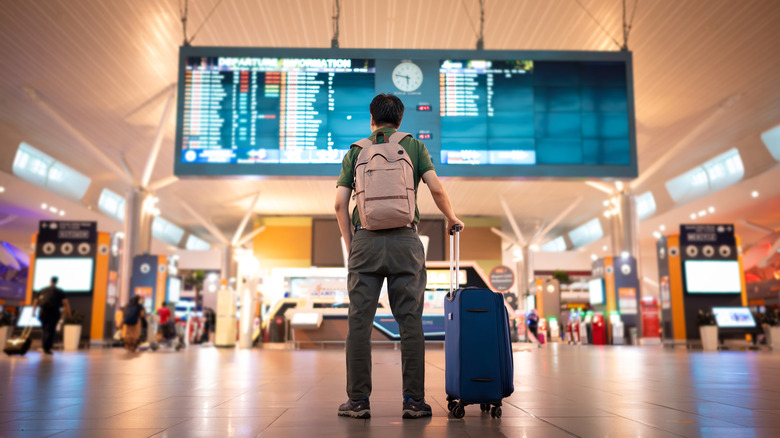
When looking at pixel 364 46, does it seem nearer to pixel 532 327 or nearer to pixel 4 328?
pixel 532 327

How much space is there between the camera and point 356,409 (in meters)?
3.10

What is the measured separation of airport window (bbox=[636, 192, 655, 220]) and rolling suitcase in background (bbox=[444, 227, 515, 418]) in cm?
3004

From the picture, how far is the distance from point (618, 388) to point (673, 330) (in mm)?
16102

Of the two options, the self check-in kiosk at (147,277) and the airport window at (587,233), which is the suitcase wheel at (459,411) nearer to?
the self check-in kiosk at (147,277)

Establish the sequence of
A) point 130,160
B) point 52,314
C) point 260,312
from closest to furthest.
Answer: point 52,314
point 260,312
point 130,160

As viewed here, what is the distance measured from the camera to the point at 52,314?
41.5 feet

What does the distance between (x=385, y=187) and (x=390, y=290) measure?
53cm

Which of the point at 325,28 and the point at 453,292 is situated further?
the point at 325,28

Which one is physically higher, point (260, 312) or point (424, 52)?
point (424, 52)

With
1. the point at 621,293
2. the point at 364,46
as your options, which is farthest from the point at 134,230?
the point at 621,293

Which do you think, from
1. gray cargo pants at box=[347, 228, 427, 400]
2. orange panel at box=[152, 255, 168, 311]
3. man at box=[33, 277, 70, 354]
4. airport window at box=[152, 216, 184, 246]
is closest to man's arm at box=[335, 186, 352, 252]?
gray cargo pants at box=[347, 228, 427, 400]

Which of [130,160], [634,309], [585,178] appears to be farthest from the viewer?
[130,160]

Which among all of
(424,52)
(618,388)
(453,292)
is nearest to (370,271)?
(453,292)

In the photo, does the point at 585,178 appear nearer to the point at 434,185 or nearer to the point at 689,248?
the point at 434,185
